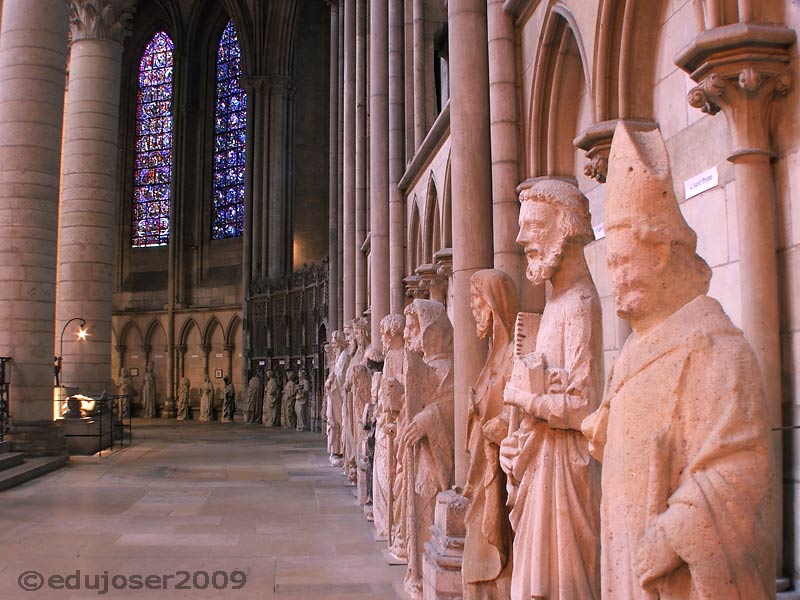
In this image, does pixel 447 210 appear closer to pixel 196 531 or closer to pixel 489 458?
pixel 196 531

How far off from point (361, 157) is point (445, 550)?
33.3 ft

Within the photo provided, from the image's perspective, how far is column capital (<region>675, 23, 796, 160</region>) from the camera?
2945 mm

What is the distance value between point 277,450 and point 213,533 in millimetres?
8822

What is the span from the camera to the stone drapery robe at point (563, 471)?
9.93ft

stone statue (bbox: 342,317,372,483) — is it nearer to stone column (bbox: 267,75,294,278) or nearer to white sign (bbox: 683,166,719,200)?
white sign (bbox: 683,166,719,200)

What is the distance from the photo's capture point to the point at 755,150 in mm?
3006

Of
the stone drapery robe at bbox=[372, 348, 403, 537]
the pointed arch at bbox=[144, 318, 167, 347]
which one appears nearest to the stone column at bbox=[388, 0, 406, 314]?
the stone drapery robe at bbox=[372, 348, 403, 537]

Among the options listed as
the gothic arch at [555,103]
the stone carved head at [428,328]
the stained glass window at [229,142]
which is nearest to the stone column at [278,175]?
the stained glass window at [229,142]

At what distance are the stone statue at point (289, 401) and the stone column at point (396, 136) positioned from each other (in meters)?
13.5

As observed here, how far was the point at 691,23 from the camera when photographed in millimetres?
3953

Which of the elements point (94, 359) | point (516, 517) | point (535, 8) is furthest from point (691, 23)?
point (94, 359)

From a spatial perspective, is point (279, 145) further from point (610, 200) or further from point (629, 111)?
point (610, 200)

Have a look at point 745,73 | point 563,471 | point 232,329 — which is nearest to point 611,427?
point 563,471

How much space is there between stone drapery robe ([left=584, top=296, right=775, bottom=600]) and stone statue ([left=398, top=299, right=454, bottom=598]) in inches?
152
